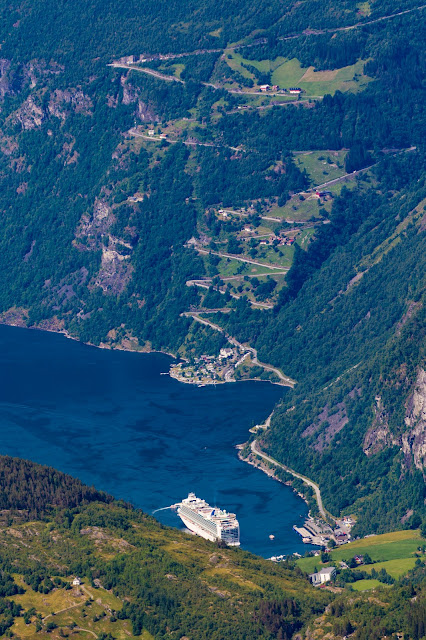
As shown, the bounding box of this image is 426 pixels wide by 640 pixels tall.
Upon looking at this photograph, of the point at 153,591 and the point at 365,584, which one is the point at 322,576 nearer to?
the point at 365,584

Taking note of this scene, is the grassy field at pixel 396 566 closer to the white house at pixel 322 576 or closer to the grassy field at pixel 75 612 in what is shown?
the white house at pixel 322 576

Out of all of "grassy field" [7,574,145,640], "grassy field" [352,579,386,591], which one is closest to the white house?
"grassy field" [352,579,386,591]

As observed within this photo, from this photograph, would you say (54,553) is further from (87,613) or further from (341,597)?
(341,597)

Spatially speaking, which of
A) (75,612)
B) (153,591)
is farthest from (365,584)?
(75,612)

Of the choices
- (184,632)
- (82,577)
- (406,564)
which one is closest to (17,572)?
(82,577)

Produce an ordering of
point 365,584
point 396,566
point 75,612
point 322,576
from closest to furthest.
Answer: point 75,612, point 322,576, point 365,584, point 396,566

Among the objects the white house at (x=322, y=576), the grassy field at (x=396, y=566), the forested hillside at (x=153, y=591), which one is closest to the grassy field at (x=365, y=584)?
the forested hillside at (x=153, y=591)

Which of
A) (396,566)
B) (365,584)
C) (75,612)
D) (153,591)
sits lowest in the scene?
(75,612)

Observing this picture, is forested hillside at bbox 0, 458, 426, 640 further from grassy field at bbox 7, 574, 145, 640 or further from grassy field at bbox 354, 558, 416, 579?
grassy field at bbox 354, 558, 416, 579
